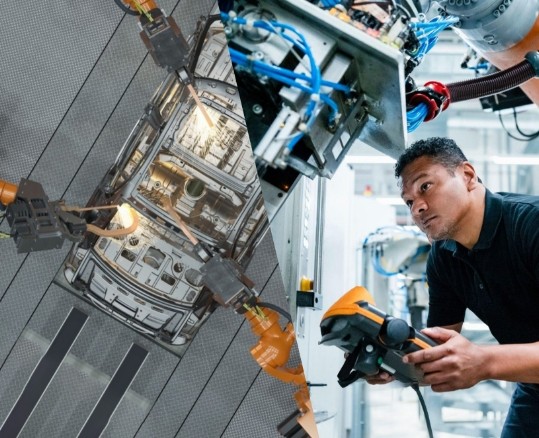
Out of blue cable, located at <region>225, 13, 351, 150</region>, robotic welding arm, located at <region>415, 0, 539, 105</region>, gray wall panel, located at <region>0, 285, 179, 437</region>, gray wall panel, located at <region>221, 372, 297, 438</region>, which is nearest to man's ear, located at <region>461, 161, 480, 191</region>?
robotic welding arm, located at <region>415, 0, 539, 105</region>

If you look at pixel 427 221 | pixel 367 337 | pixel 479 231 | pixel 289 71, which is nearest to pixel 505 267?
pixel 479 231

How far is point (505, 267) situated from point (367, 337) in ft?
1.78

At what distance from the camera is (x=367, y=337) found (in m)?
1.69

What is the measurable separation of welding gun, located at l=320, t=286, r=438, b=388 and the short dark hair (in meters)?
0.42

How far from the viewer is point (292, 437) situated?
60.1 inches

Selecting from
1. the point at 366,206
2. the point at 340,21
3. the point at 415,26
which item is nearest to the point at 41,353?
the point at 340,21

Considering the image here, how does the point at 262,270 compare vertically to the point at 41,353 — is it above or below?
above

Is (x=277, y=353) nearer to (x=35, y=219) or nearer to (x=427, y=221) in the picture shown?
(x=35, y=219)

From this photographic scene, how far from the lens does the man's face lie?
1.96 m

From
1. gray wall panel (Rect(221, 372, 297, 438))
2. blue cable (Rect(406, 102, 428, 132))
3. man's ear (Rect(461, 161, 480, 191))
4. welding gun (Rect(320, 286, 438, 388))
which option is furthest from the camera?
man's ear (Rect(461, 161, 480, 191))

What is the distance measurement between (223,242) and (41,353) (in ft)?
1.35

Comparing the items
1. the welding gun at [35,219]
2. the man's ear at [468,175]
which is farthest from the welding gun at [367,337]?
the welding gun at [35,219]

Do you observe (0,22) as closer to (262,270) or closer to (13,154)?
(13,154)

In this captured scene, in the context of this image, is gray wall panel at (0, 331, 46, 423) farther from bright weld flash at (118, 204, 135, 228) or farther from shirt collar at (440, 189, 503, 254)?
shirt collar at (440, 189, 503, 254)
